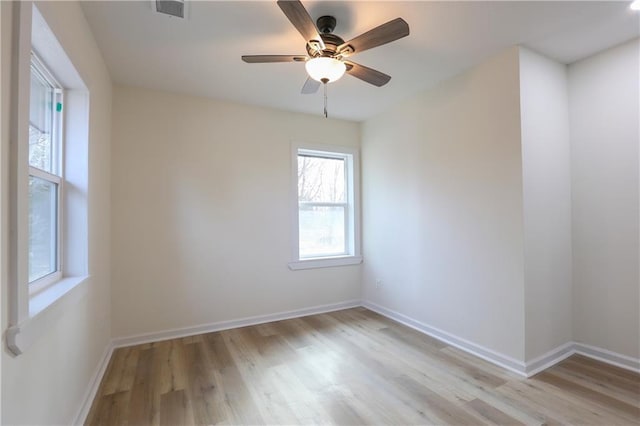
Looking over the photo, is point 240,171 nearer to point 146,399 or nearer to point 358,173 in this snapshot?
point 358,173

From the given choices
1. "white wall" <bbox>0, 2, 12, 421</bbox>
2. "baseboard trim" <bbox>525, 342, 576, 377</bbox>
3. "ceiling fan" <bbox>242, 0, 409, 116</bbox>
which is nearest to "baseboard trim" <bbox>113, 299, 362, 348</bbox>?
"baseboard trim" <bbox>525, 342, 576, 377</bbox>

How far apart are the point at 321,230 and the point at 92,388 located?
281cm

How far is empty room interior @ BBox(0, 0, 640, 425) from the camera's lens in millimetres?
1805

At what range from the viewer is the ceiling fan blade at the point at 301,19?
5.00ft

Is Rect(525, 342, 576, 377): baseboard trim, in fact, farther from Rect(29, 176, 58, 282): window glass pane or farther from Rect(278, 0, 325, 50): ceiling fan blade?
Rect(29, 176, 58, 282): window glass pane

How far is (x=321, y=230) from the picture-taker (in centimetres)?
419

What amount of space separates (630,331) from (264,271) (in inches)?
135

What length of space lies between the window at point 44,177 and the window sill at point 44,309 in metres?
0.08

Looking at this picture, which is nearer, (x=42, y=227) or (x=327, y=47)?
(x=42, y=227)

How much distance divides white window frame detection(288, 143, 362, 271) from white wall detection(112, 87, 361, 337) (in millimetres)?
93

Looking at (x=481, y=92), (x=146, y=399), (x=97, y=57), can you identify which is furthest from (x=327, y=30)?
(x=146, y=399)

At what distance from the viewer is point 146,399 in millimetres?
2125

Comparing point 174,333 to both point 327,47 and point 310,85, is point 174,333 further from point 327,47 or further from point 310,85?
point 327,47

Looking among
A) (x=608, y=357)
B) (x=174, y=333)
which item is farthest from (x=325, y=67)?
(x=608, y=357)
